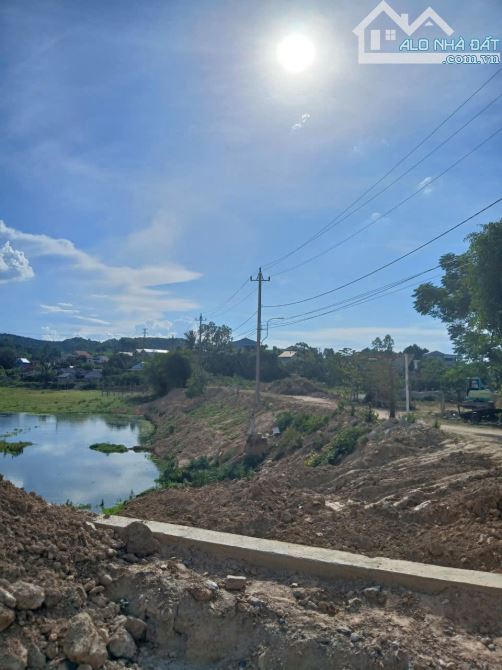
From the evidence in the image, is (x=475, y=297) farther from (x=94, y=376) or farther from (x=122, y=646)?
(x=94, y=376)

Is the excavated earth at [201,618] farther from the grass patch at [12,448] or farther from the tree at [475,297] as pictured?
the grass patch at [12,448]

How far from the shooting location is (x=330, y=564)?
5145 mm

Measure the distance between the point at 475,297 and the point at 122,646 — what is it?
507 inches

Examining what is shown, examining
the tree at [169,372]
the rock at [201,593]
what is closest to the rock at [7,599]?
the rock at [201,593]

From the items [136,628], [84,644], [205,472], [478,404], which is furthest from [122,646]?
[478,404]

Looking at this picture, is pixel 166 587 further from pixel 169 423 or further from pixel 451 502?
pixel 169 423

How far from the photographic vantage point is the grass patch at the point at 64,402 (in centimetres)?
5328

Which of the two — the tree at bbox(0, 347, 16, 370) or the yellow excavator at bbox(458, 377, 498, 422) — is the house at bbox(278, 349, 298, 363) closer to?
the yellow excavator at bbox(458, 377, 498, 422)

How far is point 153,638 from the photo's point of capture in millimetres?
4547

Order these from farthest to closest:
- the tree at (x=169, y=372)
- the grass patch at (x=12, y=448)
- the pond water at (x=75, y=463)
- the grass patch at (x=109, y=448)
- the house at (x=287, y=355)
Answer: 1. the house at (x=287, y=355)
2. the tree at (x=169, y=372)
3. the grass patch at (x=109, y=448)
4. the grass patch at (x=12, y=448)
5. the pond water at (x=75, y=463)

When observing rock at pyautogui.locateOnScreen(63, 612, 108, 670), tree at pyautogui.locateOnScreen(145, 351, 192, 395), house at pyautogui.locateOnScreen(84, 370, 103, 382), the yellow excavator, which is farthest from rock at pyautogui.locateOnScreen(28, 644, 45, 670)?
house at pyautogui.locateOnScreen(84, 370, 103, 382)

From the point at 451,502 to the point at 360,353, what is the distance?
16.9 m

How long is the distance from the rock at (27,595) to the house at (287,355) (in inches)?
2251

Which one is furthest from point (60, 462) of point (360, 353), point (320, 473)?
point (320, 473)
